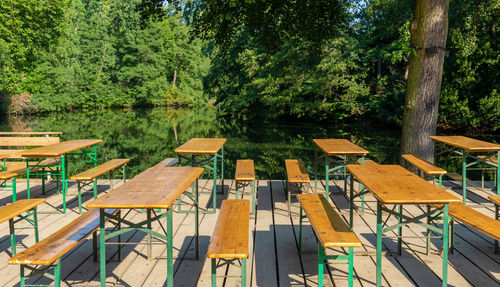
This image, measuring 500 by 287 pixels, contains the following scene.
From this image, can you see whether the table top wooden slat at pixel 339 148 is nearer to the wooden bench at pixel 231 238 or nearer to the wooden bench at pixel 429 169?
the wooden bench at pixel 429 169

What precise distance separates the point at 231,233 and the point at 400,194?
4.80ft

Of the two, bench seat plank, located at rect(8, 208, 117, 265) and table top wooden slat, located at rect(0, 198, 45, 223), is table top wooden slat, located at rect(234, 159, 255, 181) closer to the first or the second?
bench seat plank, located at rect(8, 208, 117, 265)

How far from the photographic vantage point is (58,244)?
3111 millimetres

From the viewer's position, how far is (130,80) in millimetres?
45969

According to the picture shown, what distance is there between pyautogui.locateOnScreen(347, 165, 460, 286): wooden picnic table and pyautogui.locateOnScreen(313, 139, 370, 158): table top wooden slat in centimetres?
116

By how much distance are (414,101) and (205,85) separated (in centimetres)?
2352

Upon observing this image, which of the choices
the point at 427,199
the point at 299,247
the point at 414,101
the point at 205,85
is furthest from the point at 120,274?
the point at 205,85

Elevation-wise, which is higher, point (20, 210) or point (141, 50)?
point (141, 50)

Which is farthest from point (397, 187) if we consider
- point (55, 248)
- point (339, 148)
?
point (55, 248)

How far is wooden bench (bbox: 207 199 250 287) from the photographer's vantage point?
9.25ft

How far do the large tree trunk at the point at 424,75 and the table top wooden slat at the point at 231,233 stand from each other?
4391 mm

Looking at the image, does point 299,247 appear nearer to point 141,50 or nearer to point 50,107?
point 50,107

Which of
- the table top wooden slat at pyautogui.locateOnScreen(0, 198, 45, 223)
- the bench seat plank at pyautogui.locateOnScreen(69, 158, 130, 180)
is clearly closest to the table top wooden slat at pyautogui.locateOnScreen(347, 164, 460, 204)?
the table top wooden slat at pyautogui.locateOnScreen(0, 198, 45, 223)

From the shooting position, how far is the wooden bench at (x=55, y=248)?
2.81m
